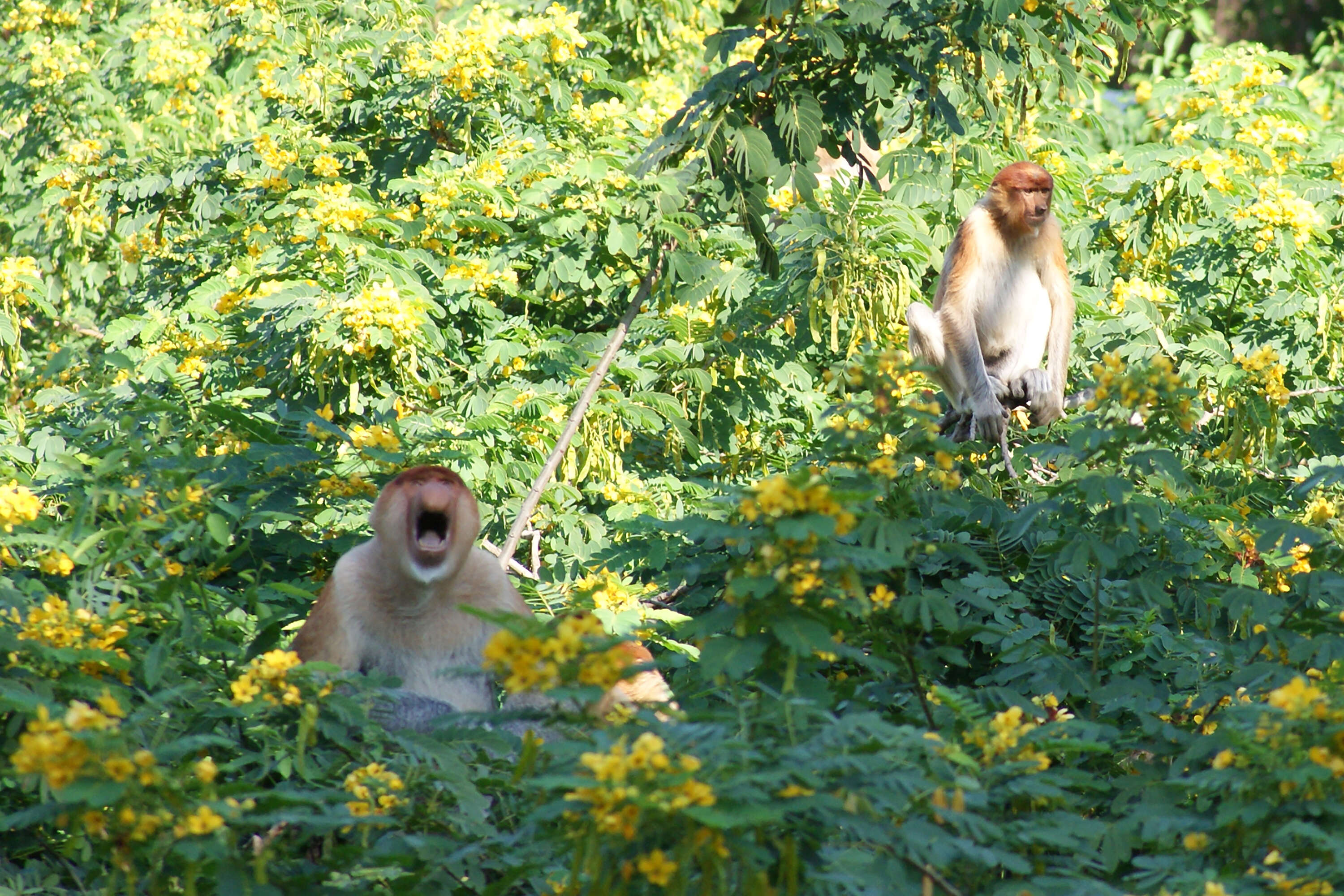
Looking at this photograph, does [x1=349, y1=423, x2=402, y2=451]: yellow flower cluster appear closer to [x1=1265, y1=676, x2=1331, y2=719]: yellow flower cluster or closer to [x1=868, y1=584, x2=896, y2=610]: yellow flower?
[x1=868, y1=584, x2=896, y2=610]: yellow flower

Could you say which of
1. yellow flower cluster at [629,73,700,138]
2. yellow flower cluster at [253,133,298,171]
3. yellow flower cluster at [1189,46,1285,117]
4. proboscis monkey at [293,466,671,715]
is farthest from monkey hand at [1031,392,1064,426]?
yellow flower cluster at [253,133,298,171]

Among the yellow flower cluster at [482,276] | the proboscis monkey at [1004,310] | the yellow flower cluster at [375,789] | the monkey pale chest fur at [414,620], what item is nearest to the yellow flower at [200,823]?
the yellow flower cluster at [375,789]

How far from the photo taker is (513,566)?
434cm

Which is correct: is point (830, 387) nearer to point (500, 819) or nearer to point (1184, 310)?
point (1184, 310)

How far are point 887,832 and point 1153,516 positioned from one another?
1.03 m

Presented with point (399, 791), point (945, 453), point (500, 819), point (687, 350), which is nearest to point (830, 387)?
point (687, 350)

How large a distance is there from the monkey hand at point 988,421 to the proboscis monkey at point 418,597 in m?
1.75

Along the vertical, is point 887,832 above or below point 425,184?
below

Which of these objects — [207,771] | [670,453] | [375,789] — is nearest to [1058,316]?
[670,453]

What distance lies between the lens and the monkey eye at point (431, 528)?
3.42m

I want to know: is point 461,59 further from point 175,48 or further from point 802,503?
point 802,503

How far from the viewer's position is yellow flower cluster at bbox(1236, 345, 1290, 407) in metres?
4.06

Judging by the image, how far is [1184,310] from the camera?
17.8 feet

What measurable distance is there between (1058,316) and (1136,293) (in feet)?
1.16
